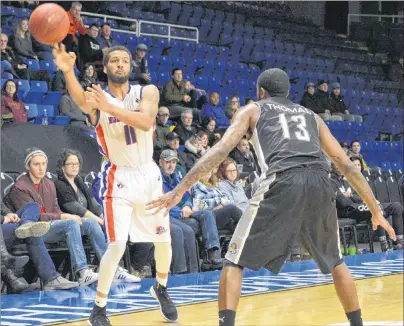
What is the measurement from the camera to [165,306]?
21.4 feet

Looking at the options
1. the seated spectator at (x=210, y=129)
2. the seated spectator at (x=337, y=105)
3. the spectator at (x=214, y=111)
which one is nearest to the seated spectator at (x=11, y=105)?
the seated spectator at (x=210, y=129)

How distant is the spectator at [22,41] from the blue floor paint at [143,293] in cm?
550

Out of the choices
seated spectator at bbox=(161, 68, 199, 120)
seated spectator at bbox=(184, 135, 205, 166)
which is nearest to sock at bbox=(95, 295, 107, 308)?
seated spectator at bbox=(184, 135, 205, 166)

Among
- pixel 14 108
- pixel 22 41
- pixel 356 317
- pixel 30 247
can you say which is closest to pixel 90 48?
pixel 22 41

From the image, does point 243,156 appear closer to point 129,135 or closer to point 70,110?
point 70,110

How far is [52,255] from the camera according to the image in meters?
8.62

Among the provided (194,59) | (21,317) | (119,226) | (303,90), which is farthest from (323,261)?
(303,90)

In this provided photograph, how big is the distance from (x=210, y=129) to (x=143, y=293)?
19.0ft

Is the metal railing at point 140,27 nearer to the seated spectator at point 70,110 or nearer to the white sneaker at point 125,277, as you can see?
the seated spectator at point 70,110

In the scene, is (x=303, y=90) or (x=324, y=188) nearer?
(x=324, y=188)

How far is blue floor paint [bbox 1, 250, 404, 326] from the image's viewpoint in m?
6.82

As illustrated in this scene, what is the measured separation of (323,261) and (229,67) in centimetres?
1399

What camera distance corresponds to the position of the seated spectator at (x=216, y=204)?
1009cm

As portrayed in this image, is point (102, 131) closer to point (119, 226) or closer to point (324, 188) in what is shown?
point (119, 226)
